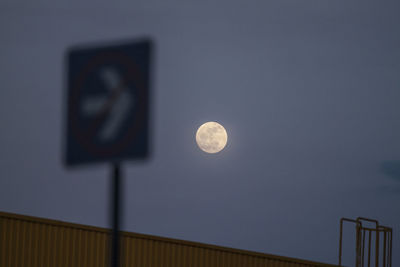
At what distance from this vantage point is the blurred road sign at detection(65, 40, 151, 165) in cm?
311

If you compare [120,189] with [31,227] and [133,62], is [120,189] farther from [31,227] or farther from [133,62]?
[31,227]

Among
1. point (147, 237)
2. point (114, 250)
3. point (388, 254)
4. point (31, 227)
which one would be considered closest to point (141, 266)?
point (147, 237)

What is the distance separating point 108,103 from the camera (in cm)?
318

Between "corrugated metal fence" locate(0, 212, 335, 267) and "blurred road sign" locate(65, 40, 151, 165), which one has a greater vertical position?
"blurred road sign" locate(65, 40, 151, 165)

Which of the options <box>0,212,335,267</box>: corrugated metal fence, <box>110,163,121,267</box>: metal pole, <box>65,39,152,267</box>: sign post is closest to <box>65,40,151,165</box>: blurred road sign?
<box>65,39,152,267</box>: sign post

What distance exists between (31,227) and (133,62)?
34.4 ft

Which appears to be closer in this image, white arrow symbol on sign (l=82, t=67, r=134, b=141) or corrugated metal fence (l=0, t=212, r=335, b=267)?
white arrow symbol on sign (l=82, t=67, r=134, b=141)

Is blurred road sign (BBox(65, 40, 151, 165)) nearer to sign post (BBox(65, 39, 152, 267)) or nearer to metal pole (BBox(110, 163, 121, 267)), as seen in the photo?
sign post (BBox(65, 39, 152, 267))

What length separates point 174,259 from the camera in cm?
1362

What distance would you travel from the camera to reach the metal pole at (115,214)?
3.19m

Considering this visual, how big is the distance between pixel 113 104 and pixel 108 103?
0.12 feet

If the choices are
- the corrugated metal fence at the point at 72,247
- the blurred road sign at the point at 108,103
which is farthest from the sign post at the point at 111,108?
the corrugated metal fence at the point at 72,247

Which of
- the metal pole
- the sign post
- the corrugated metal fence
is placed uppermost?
the sign post

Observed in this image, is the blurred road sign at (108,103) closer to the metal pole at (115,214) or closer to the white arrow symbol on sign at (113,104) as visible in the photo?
the white arrow symbol on sign at (113,104)
